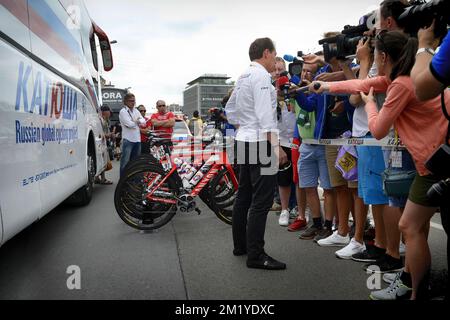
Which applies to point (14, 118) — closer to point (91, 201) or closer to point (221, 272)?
point (221, 272)

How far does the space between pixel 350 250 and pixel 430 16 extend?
2.32 meters

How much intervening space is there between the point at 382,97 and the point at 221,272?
1.99 meters

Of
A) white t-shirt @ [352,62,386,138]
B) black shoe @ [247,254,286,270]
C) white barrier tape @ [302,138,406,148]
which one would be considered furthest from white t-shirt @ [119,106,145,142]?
white t-shirt @ [352,62,386,138]

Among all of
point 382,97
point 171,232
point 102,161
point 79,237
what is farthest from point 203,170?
point 102,161

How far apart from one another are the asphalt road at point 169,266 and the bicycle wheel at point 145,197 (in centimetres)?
19

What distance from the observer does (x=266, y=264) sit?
334 centimetres

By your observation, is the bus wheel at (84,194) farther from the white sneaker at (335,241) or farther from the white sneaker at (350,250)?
the white sneaker at (350,250)

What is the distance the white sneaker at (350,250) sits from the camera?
11.8 ft

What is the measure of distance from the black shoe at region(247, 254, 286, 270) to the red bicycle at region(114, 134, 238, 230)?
1.61 m

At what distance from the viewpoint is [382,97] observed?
312 centimetres

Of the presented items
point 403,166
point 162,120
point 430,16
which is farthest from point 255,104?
point 162,120

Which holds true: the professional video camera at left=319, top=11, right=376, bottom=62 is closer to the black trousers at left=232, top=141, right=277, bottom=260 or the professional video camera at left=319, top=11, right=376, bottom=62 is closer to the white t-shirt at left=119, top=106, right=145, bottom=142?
the black trousers at left=232, top=141, right=277, bottom=260

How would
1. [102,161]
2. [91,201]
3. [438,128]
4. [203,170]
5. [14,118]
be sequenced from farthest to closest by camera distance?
[102,161] → [91,201] → [203,170] → [14,118] → [438,128]

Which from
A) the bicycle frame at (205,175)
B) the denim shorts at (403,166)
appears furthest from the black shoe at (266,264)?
the bicycle frame at (205,175)
